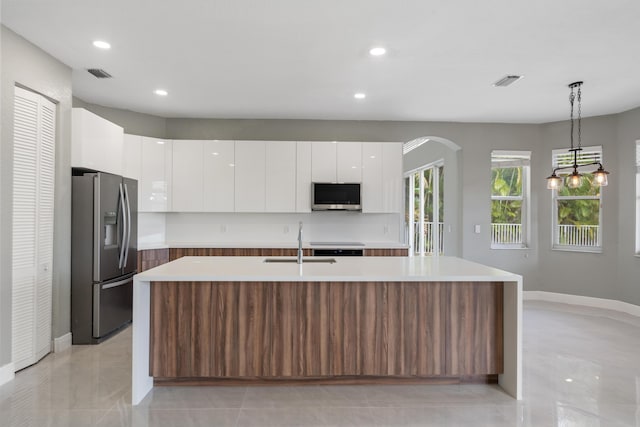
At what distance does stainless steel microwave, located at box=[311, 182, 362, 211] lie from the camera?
209 inches

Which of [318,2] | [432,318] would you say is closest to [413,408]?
[432,318]

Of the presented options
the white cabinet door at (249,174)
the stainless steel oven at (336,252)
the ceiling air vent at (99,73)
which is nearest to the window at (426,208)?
the stainless steel oven at (336,252)

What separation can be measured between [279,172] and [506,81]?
2874mm

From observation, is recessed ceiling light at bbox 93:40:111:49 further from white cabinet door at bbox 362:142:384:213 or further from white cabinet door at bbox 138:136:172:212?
white cabinet door at bbox 362:142:384:213

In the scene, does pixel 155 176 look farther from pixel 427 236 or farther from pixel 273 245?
pixel 427 236

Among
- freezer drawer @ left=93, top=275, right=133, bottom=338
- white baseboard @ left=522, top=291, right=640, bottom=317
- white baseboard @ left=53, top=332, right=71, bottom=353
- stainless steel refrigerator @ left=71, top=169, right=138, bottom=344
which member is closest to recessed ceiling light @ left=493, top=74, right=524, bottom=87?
white baseboard @ left=522, top=291, right=640, bottom=317

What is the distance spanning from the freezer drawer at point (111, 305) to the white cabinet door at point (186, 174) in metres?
1.33

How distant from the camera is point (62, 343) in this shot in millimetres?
3641

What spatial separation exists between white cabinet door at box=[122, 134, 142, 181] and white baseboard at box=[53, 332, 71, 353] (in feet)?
6.75

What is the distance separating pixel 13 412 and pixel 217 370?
47.9 inches

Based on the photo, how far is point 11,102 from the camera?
3000 millimetres

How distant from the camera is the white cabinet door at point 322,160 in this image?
5379 mm

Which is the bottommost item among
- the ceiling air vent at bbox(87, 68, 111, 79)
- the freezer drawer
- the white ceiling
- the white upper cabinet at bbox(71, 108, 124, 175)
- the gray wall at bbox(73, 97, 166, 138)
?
the freezer drawer

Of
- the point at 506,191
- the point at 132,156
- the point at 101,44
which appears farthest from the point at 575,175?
the point at 132,156
